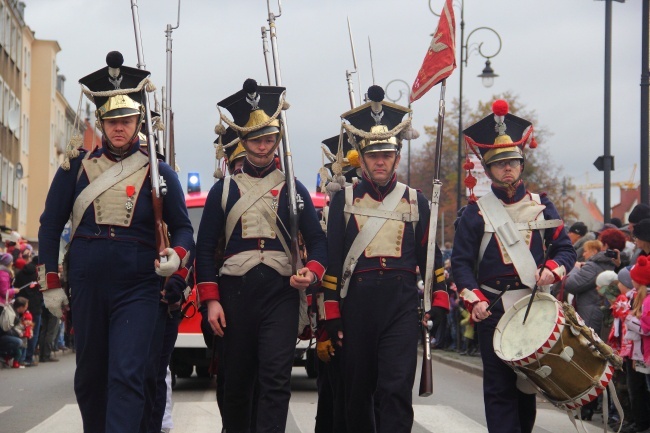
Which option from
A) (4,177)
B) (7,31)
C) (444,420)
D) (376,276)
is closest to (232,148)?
(376,276)

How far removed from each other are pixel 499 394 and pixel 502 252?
3.10 feet

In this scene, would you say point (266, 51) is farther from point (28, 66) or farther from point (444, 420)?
point (28, 66)

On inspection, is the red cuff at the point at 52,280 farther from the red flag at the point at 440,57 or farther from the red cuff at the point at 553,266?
the red cuff at the point at 553,266

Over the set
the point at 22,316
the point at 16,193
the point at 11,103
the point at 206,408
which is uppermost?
the point at 11,103

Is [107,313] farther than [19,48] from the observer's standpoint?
No

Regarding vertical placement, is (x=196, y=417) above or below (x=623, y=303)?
below

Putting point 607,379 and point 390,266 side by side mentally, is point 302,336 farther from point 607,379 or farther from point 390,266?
point 607,379

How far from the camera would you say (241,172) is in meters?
8.79

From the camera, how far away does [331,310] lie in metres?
8.45

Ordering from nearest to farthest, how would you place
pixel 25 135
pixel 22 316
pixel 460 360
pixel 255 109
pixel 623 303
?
pixel 255 109
pixel 623 303
pixel 22 316
pixel 460 360
pixel 25 135

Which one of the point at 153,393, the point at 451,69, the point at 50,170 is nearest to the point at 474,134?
the point at 451,69

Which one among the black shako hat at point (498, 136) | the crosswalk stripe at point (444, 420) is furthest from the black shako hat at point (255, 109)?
the crosswalk stripe at point (444, 420)

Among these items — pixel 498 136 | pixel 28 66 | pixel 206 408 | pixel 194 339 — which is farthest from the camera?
pixel 28 66

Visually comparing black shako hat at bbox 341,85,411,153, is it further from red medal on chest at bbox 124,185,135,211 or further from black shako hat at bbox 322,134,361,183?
red medal on chest at bbox 124,185,135,211
